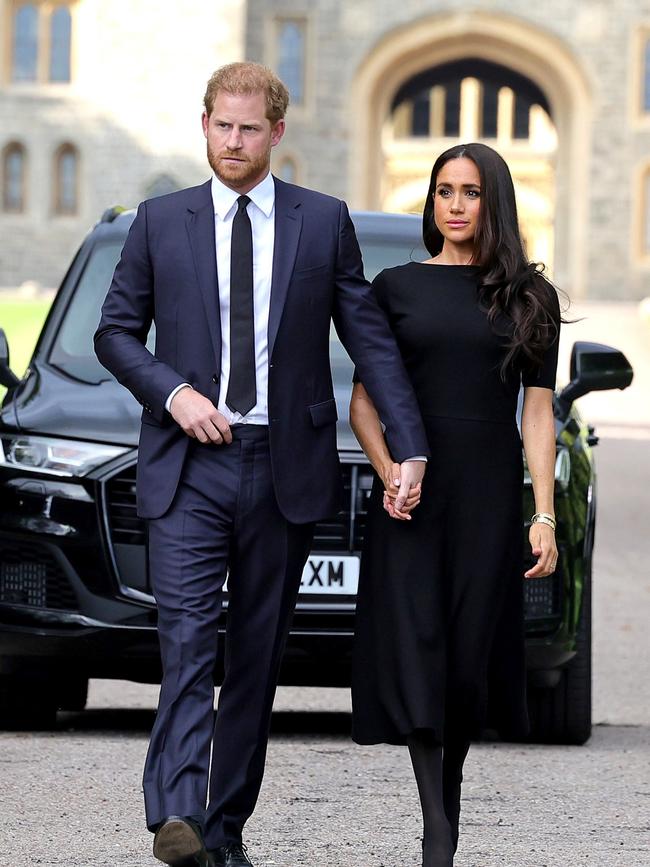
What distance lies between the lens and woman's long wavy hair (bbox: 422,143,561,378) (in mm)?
4246

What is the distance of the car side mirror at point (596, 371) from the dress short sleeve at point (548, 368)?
166 cm

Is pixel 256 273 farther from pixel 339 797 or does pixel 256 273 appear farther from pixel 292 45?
pixel 292 45

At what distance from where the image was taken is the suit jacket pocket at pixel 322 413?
4227 mm

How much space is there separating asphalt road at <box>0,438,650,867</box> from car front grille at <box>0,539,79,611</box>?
451 millimetres

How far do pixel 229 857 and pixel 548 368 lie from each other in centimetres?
129

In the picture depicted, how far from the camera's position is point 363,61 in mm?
47062

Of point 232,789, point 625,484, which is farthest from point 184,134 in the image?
point 232,789

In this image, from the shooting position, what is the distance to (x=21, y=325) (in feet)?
101

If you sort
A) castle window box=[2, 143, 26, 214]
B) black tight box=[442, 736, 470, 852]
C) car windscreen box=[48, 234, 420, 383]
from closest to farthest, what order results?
black tight box=[442, 736, 470, 852]
car windscreen box=[48, 234, 420, 383]
castle window box=[2, 143, 26, 214]

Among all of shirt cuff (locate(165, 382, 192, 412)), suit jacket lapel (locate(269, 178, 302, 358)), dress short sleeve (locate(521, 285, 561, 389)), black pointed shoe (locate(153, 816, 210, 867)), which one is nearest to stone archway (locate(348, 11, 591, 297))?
dress short sleeve (locate(521, 285, 561, 389))

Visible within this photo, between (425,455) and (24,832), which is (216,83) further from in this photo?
(24,832)

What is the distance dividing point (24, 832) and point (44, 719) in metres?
1.80

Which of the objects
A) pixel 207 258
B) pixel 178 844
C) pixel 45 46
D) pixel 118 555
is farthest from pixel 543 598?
pixel 45 46

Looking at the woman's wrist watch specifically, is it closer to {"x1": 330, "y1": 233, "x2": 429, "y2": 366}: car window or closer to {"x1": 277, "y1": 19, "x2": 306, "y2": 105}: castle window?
{"x1": 330, "y1": 233, "x2": 429, "y2": 366}: car window
